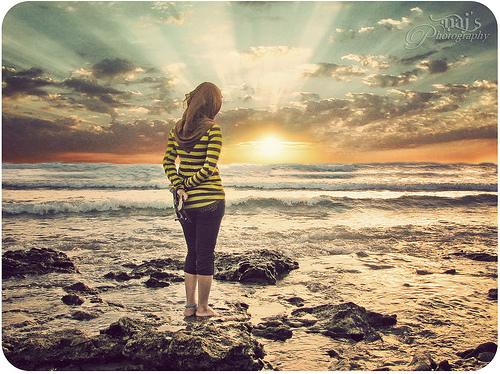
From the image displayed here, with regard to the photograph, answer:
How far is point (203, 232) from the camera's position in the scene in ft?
9.45

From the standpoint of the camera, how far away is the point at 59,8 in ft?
15.7

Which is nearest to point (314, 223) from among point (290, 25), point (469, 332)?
point (290, 25)

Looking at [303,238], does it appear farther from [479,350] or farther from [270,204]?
[270,204]

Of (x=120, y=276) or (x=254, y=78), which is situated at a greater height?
(x=254, y=78)

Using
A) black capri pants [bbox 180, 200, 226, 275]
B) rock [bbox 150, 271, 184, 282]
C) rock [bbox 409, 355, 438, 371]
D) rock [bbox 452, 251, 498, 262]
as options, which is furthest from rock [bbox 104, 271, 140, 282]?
rock [bbox 452, 251, 498, 262]

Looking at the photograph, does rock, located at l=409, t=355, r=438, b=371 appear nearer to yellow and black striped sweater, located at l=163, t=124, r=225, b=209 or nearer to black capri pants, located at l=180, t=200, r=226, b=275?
black capri pants, located at l=180, t=200, r=226, b=275

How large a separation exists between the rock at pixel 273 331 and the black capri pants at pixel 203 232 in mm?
495

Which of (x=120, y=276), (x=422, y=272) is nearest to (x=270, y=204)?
(x=422, y=272)

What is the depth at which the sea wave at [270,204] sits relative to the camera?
845cm

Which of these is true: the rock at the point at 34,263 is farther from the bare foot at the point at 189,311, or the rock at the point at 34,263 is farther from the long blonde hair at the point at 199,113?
the long blonde hair at the point at 199,113

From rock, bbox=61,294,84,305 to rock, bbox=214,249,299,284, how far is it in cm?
119

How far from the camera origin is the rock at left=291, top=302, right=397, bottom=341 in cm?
281

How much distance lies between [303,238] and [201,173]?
3545 mm

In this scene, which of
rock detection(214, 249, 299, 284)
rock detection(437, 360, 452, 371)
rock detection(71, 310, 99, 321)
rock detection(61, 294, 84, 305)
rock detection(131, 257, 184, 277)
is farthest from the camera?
rock detection(131, 257, 184, 277)
